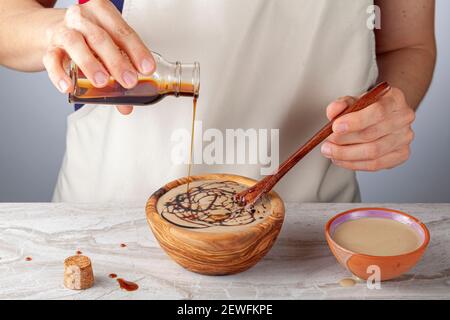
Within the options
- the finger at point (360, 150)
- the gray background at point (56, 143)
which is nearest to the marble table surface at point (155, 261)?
the finger at point (360, 150)

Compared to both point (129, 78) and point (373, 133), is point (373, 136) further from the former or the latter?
point (129, 78)

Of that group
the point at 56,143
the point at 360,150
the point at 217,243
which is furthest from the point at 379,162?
the point at 56,143

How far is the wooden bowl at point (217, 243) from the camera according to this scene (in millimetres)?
958

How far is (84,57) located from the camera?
0.96 meters

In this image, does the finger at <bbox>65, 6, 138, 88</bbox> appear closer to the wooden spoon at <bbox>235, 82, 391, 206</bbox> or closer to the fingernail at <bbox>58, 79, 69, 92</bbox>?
the fingernail at <bbox>58, 79, 69, 92</bbox>

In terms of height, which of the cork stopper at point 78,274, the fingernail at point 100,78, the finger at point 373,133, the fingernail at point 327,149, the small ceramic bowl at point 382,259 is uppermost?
the fingernail at point 100,78

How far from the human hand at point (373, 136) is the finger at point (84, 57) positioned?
38cm

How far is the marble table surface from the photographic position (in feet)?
3.31

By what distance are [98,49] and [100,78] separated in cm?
4

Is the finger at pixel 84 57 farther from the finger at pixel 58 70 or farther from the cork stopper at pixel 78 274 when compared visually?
the cork stopper at pixel 78 274

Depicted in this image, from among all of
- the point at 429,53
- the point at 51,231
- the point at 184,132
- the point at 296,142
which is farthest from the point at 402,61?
the point at 51,231

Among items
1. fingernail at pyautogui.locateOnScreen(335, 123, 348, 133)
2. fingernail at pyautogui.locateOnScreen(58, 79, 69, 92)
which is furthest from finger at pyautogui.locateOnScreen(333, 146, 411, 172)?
fingernail at pyautogui.locateOnScreen(58, 79, 69, 92)

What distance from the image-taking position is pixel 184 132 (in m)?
1.29

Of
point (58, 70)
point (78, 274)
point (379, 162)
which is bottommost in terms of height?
point (78, 274)
